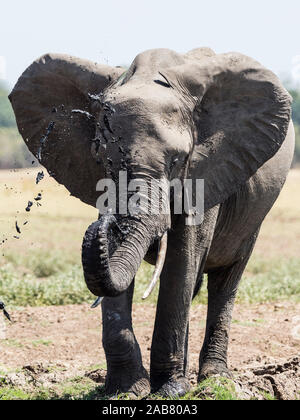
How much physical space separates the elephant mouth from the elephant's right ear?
917mm

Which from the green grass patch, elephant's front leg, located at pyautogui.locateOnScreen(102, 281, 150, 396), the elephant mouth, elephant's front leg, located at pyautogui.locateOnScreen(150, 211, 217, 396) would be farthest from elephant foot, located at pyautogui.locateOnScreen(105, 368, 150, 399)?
the green grass patch

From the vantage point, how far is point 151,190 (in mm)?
5234

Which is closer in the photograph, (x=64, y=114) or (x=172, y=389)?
(x=172, y=389)

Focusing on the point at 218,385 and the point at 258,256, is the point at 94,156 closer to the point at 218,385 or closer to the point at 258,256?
the point at 218,385

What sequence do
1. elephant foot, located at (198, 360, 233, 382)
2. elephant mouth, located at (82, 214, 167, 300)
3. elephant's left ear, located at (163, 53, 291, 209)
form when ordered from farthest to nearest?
elephant foot, located at (198, 360, 233, 382)
elephant's left ear, located at (163, 53, 291, 209)
elephant mouth, located at (82, 214, 167, 300)

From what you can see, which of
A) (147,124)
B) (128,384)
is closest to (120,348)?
(128,384)

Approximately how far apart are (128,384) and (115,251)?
135 cm

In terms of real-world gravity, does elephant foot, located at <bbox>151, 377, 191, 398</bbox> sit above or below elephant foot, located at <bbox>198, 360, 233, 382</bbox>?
above

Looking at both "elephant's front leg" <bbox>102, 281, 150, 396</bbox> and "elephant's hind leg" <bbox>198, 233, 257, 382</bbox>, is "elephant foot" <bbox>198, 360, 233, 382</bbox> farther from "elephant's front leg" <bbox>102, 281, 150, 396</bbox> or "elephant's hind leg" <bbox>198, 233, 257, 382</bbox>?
"elephant's front leg" <bbox>102, 281, 150, 396</bbox>

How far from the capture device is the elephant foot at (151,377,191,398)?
6098 millimetres

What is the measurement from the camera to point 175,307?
19.9 ft

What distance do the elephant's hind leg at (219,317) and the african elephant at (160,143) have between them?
0.58 metres

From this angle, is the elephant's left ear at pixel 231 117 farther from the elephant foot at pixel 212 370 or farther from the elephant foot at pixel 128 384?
the elephant foot at pixel 212 370

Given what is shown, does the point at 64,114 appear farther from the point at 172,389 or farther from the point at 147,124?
the point at 172,389
